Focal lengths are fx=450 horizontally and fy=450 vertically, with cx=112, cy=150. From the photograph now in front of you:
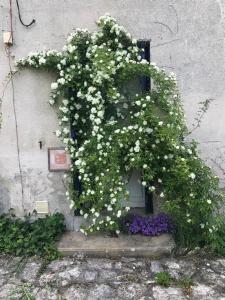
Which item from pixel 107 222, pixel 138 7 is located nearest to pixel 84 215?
pixel 107 222

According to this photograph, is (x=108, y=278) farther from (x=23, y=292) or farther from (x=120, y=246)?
(x=23, y=292)

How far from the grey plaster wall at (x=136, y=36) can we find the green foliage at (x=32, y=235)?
0.55 m

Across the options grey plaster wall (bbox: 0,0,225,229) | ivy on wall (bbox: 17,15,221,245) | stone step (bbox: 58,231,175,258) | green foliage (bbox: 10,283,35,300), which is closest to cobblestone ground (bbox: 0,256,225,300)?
green foliage (bbox: 10,283,35,300)

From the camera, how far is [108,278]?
549 centimetres

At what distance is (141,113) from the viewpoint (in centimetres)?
564

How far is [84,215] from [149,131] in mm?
1478

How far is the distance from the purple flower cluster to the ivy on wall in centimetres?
21

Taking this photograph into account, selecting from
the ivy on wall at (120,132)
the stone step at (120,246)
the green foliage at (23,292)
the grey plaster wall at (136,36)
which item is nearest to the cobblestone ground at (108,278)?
the green foliage at (23,292)

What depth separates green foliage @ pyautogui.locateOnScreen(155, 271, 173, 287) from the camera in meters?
5.31

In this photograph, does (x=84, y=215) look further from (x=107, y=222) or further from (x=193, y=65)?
(x=193, y=65)

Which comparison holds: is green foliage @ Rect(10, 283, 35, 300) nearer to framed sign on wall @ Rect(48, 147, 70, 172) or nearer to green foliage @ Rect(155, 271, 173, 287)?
green foliage @ Rect(155, 271, 173, 287)

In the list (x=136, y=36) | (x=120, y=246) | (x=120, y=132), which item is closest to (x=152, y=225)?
(x=120, y=246)

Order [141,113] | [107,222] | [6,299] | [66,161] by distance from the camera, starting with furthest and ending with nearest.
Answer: [66,161]
[107,222]
[141,113]
[6,299]

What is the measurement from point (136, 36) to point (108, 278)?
10.4 ft
